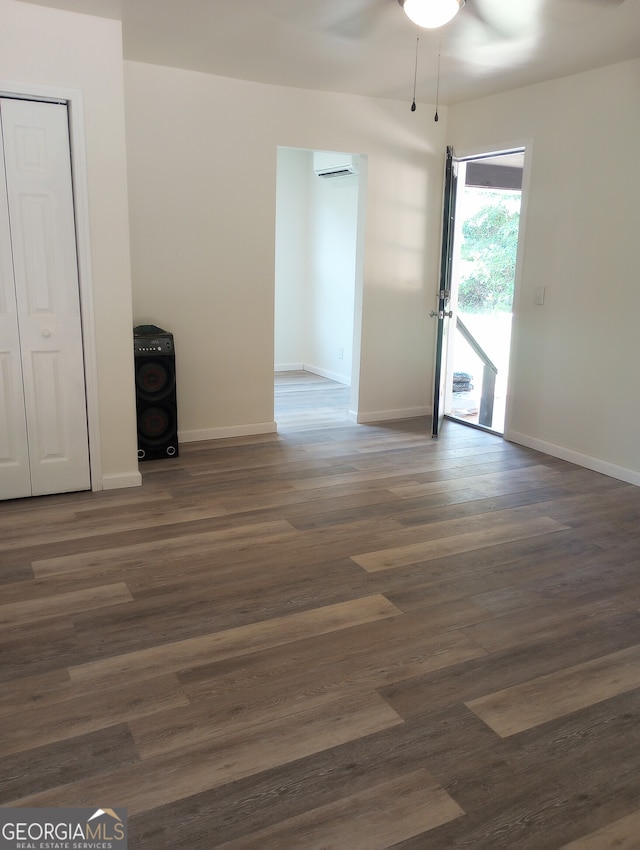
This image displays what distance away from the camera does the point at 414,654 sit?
8.25 feet

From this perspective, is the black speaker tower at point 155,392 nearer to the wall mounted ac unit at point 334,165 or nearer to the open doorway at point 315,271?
the open doorway at point 315,271

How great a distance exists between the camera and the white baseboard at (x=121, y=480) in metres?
4.16

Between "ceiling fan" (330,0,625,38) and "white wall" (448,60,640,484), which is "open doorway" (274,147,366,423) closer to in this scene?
"white wall" (448,60,640,484)

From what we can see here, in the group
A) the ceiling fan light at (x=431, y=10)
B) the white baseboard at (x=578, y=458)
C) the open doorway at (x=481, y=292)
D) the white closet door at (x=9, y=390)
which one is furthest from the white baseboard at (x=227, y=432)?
the ceiling fan light at (x=431, y=10)

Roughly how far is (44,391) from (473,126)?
3.81m

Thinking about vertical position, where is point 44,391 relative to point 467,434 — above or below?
above

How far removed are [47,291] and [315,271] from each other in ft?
14.1

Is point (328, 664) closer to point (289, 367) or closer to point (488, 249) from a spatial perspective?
point (488, 249)

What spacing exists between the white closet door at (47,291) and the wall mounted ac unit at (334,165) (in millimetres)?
3389

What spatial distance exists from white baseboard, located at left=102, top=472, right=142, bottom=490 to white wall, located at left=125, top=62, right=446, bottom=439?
939 millimetres

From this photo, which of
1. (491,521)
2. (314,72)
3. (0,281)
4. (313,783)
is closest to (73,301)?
(0,281)

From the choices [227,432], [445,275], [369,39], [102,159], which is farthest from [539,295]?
[102,159]

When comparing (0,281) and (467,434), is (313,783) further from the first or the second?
(467,434)

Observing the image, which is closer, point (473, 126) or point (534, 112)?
point (534, 112)
